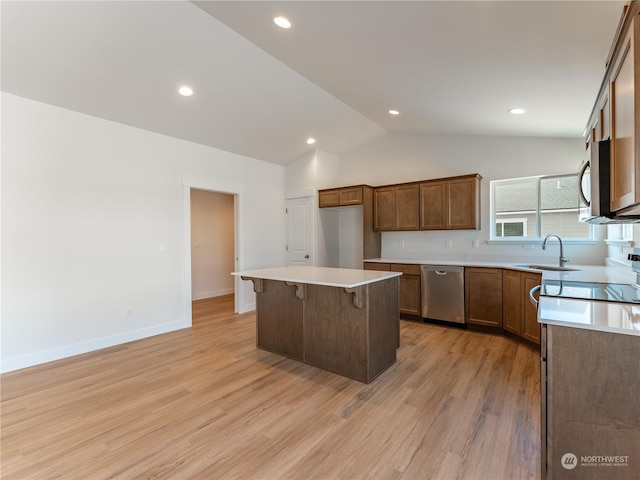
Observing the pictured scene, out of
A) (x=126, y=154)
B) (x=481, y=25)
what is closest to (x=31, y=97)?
(x=126, y=154)

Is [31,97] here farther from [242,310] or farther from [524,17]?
[524,17]

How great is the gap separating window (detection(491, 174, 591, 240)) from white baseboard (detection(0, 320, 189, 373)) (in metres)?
4.90

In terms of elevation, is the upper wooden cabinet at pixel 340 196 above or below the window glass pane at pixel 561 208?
above

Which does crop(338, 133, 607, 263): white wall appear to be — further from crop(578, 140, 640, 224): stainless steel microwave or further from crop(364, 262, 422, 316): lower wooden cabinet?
crop(578, 140, 640, 224): stainless steel microwave

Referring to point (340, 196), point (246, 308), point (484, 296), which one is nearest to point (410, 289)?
point (484, 296)

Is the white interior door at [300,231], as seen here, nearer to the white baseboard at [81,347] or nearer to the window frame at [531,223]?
the white baseboard at [81,347]

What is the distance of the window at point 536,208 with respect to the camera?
3.93 meters

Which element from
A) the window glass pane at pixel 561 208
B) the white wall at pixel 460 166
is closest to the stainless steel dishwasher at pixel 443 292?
the white wall at pixel 460 166

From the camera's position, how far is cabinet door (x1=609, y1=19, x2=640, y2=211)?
3.30ft

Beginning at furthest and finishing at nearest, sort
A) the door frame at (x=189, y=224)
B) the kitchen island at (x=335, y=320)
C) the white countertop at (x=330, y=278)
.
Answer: the door frame at (x=189, y=224) < the kitchen island at (x=335, y=320) < the white countertop at (x=330, y=278)

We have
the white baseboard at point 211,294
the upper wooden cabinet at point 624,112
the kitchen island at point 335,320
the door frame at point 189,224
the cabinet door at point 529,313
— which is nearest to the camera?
the upper wooden cabinet at point 624,112

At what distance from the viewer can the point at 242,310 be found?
5234mm

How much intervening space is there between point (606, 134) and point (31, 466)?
351 centimetres

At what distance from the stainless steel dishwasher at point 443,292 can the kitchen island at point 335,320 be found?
4.60ft
